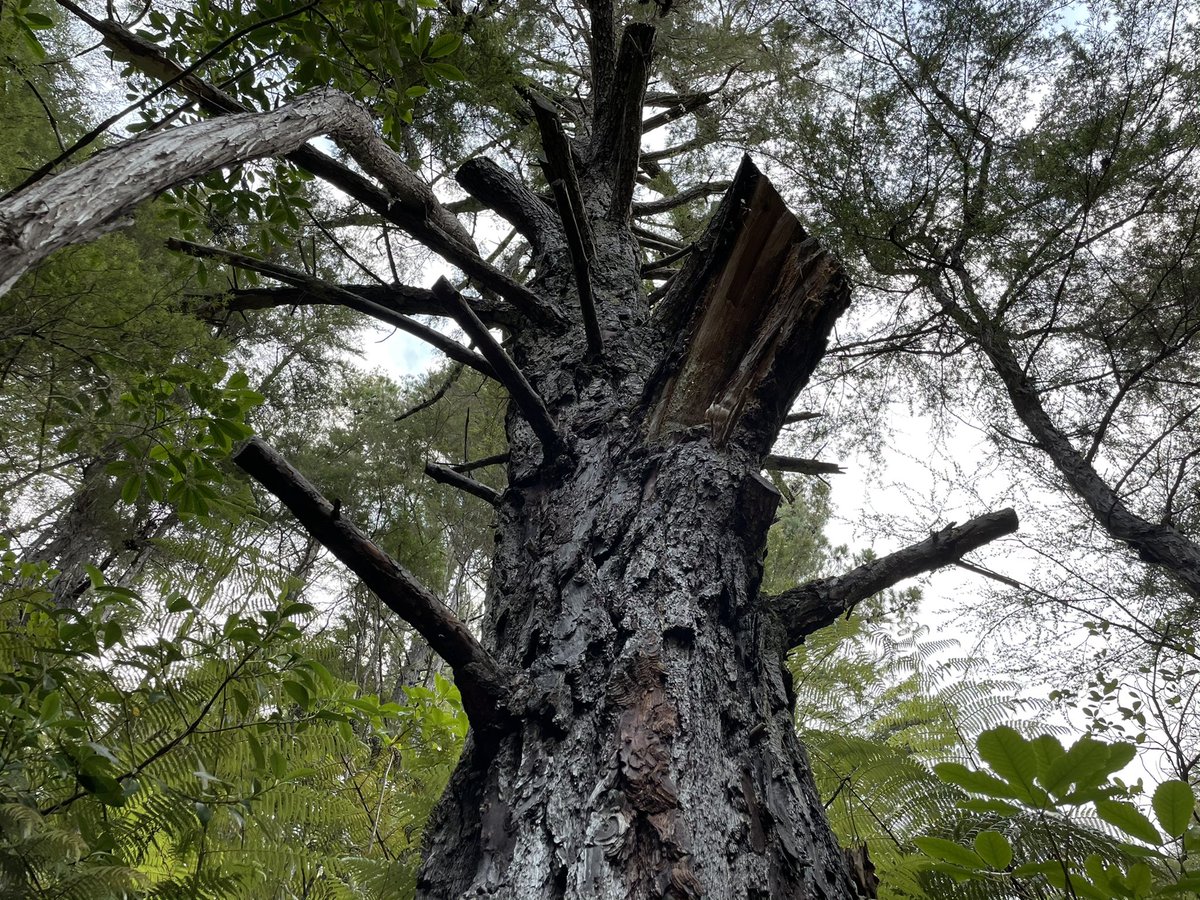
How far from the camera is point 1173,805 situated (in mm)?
690

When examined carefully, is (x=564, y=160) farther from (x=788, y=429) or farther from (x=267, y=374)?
(x=267, y=374)

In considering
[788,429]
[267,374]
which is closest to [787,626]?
[788,429]

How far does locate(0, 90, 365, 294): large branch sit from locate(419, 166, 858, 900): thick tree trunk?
984 millimetres

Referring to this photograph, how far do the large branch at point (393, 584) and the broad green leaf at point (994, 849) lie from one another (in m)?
0.80

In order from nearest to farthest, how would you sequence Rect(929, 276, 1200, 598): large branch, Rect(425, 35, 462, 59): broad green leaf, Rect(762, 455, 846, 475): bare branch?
Rect(425, 35, 462, 59): broad green leaf → Rect(762, 455, 846, 475): bare branch → Rect(929, 276, 1200, 598): large branch

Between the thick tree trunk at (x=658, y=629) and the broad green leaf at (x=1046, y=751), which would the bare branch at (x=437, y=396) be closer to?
the thick tree trunk at (x=658, y=629)

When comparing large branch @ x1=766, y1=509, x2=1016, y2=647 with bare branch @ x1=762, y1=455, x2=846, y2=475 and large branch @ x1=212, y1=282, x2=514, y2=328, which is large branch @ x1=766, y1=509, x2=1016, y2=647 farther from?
large branch @ x1=212, y1=282, x2=514, y2=328

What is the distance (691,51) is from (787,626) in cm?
495

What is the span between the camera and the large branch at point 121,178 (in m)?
0.87

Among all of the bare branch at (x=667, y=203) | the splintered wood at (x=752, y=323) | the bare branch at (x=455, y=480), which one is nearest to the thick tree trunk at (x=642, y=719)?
the splintered wood at (x=752, y=323)

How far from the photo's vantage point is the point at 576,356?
7.16ft

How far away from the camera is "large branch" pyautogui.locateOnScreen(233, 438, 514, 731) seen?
3.87ft

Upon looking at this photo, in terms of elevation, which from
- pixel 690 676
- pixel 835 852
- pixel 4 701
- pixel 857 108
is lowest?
pixel 4 701

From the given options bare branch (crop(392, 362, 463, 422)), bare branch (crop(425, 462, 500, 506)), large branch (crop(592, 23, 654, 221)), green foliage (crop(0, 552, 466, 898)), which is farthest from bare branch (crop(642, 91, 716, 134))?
green foliage (crop(0, 552, 466, 898))
